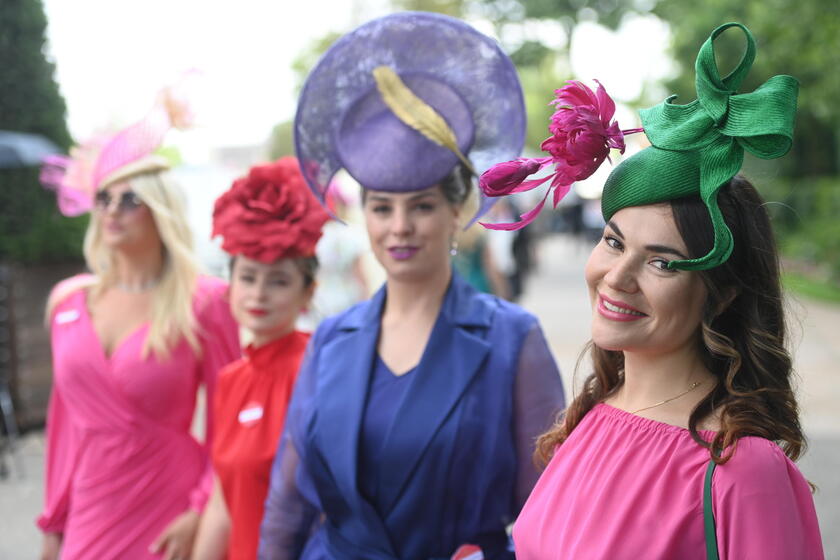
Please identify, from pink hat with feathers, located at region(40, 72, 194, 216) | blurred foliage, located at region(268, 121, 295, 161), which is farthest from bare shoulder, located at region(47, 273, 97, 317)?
blurred foliage, located at region(268, 121, 295, 161)

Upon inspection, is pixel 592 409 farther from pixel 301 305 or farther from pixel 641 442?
pixel 301 305

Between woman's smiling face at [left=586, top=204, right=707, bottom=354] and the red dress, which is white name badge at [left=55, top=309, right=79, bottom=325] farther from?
woman's smiling face at [left=586, top=204, right=707, bottom=354]

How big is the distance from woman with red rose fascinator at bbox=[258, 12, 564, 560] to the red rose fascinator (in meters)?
0.29

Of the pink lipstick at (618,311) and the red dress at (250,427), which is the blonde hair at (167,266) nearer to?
the red dress at (250,427)

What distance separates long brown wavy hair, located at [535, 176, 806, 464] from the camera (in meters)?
1.73

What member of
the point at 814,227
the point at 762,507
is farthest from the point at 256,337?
the point at 814,227

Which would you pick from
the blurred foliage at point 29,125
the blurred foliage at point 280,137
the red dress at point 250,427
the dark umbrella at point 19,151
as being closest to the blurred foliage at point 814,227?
the blurred foliage at point 29,125

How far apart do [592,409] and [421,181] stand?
85cm

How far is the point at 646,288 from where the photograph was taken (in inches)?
69.8

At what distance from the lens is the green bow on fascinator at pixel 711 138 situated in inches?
64.2

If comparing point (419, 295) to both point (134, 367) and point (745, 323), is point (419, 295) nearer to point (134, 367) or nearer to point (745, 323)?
point (745, 323)

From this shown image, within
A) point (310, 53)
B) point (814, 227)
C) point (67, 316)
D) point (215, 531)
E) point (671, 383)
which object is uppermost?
point (310, 53)

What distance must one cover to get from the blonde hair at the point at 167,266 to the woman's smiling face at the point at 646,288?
195cm

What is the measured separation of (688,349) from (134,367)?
7.05 feet
